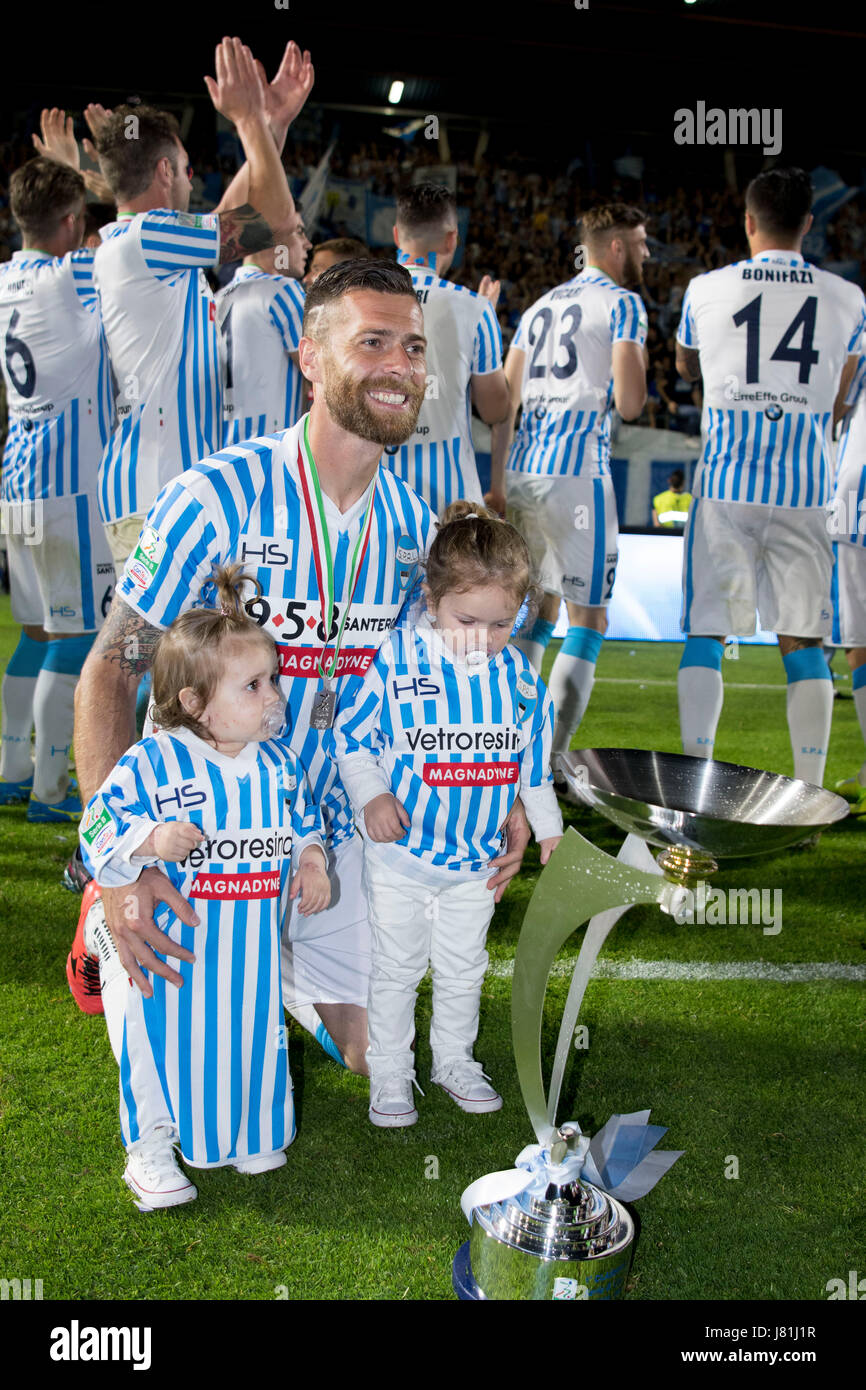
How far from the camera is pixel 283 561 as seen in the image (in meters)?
2.38

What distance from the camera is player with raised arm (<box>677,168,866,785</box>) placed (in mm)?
4504

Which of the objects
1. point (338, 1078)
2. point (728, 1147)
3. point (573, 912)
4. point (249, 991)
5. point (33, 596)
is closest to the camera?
point (573, 912)

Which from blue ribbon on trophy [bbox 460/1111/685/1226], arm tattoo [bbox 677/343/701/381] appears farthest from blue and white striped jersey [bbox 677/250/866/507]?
blue ribbon on trophy [bbox 460/1111/685/1226]

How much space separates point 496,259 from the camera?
17.3m

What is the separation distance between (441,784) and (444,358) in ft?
8.51

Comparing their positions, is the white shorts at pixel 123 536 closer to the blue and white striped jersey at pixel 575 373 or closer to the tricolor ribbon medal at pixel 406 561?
the tricolor ribbon medal at pixel 406 561

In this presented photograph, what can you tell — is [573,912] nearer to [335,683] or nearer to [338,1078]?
[335,683]

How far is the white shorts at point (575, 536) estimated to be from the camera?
5043 millimetres

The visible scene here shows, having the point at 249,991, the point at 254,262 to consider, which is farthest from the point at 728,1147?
the point at 254,262

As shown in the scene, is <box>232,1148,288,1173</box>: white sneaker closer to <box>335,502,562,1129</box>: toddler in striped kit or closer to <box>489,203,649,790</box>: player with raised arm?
<box>335,502,562,1129</box>: toddler in striped kit

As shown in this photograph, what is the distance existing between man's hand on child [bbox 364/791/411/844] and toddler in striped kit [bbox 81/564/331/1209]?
21 cm

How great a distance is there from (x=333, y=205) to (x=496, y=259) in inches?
99.3

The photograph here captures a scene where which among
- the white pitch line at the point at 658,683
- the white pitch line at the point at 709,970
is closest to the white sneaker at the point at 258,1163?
the white pitch line at the point at 709,970

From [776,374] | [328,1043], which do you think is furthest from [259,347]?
[328,1043]
